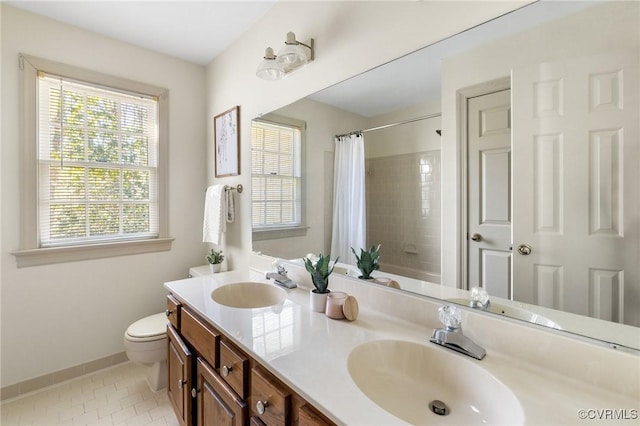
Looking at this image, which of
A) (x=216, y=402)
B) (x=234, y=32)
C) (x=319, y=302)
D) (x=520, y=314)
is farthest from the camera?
(x=234, y=32)

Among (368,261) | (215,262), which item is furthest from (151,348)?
(368,261)

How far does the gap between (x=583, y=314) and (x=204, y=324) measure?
1302mm

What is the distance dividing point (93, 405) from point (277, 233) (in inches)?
62.4

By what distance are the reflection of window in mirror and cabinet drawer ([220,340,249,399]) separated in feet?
2.64

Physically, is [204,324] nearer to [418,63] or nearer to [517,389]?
[517,389]

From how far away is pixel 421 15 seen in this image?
107 centimetres

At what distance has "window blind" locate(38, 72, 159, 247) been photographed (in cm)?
193

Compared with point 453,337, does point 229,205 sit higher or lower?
higher

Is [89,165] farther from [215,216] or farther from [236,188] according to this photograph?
[236,188]

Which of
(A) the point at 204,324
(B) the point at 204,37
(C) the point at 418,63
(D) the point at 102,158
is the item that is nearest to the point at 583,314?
(C) the point at 418,63

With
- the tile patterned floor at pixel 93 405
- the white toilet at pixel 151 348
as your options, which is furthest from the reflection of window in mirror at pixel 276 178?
the tile patterned floor at pixel 93 405

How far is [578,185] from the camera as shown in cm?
76

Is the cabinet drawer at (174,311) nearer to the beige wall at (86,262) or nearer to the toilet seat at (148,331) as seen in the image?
the toilet seat at (148,331)

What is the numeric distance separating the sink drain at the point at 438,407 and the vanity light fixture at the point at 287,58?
153 cm
